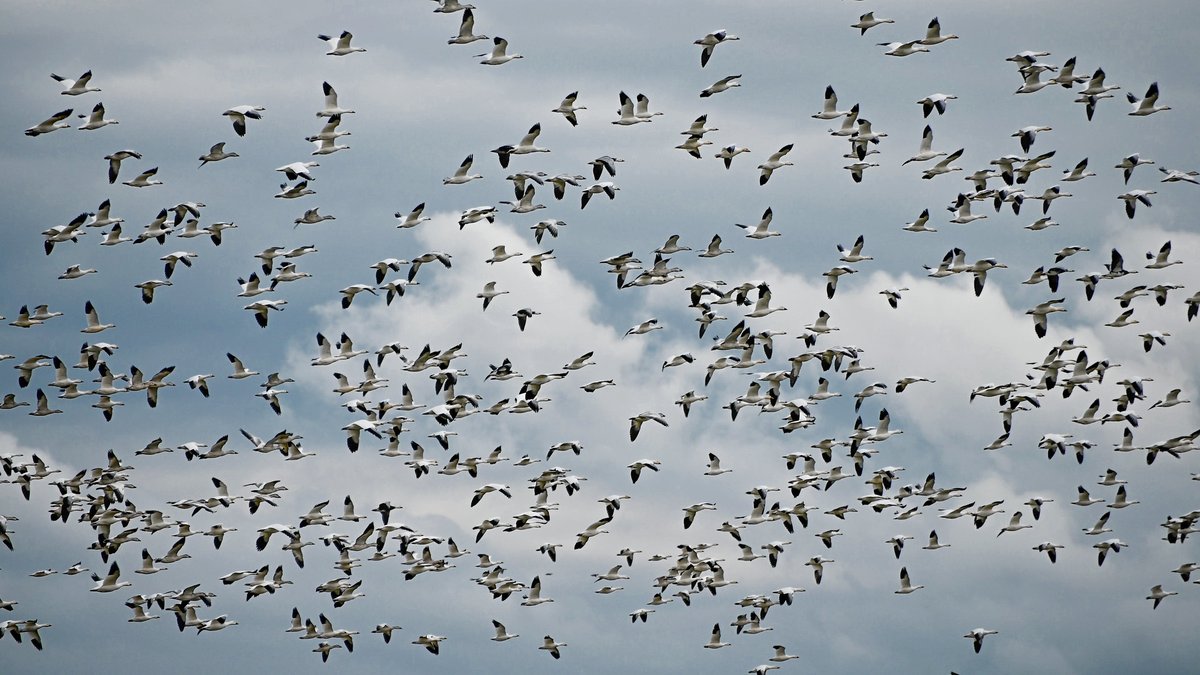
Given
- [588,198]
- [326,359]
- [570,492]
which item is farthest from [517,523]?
[588,198]

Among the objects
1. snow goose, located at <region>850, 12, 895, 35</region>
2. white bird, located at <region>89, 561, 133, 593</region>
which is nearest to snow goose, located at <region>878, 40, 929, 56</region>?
snow goose, located at <region>850, 12, 895, 35</region>

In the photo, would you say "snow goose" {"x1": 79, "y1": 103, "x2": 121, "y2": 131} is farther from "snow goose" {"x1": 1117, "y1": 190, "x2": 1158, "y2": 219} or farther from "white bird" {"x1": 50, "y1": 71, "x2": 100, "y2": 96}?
"snow goose" {"x1": 1117, "y1": 190, "x2": 1158, "y2": 219}

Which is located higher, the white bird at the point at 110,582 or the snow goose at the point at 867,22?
the snow goose at the point at 867,22

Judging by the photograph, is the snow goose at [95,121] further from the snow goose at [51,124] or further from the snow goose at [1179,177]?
the snow goose at [1179,177]

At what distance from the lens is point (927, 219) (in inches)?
2564

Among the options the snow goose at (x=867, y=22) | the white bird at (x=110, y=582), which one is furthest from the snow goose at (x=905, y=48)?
the white bird at (x=110, y=582)

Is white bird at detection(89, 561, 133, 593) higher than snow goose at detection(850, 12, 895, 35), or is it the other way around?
snow goose at detection(850, 12, 895, 35)

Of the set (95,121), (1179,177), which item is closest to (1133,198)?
(1179,177)

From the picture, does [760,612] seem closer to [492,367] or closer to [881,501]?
[881,501]

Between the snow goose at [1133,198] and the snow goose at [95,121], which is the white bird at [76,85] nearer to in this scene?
the snow goose at [95,121]

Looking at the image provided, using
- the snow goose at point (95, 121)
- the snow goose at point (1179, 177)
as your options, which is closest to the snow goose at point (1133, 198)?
the snow goose at point (1179, 177)

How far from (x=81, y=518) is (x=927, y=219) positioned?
25.8m

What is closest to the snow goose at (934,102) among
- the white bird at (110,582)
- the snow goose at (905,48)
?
the snow goose at (905,48)

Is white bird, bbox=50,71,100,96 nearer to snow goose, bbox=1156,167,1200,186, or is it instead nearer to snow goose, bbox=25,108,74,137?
snow goose, bbox=25,108,74,137
